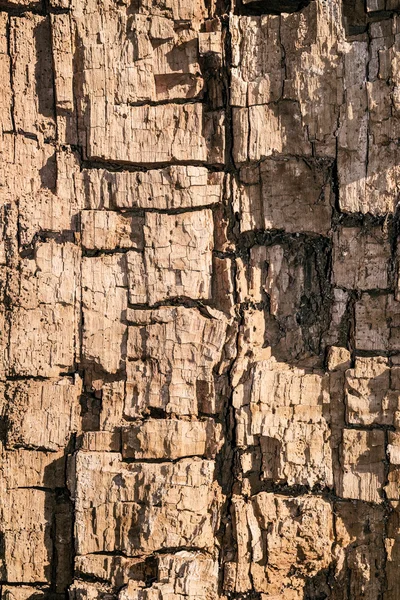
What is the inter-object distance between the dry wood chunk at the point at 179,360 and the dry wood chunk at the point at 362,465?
0.63m

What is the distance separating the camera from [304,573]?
3.03 m

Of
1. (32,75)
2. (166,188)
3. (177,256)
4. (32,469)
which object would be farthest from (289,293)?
(32,75)

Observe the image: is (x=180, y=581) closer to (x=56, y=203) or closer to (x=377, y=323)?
(x=377, y=323)

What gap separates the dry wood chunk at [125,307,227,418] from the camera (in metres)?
3.09

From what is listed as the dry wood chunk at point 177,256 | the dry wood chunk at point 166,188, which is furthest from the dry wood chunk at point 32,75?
the dry wood chunk at point 177,256

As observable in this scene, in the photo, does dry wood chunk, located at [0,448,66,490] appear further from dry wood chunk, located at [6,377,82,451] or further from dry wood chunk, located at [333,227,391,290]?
dry wood chunk, located at [333,227,391,290]

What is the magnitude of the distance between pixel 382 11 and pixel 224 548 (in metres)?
2.59

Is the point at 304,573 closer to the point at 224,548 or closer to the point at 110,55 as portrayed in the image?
the point at 224,548

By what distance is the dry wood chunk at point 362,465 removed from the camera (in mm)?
2955

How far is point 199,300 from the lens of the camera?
313 centimetres

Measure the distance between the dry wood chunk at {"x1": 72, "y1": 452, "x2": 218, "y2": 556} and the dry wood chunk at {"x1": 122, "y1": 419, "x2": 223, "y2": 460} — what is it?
0.05 m

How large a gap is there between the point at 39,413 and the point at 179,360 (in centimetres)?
72

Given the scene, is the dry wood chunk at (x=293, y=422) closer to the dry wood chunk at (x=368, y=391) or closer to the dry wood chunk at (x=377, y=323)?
the dry wood chunk at (x=368, y=391)

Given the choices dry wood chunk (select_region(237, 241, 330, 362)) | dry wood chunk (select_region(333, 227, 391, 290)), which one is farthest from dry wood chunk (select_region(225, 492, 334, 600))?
dry wood chunk (select_region(333, 227, 391, 290))
